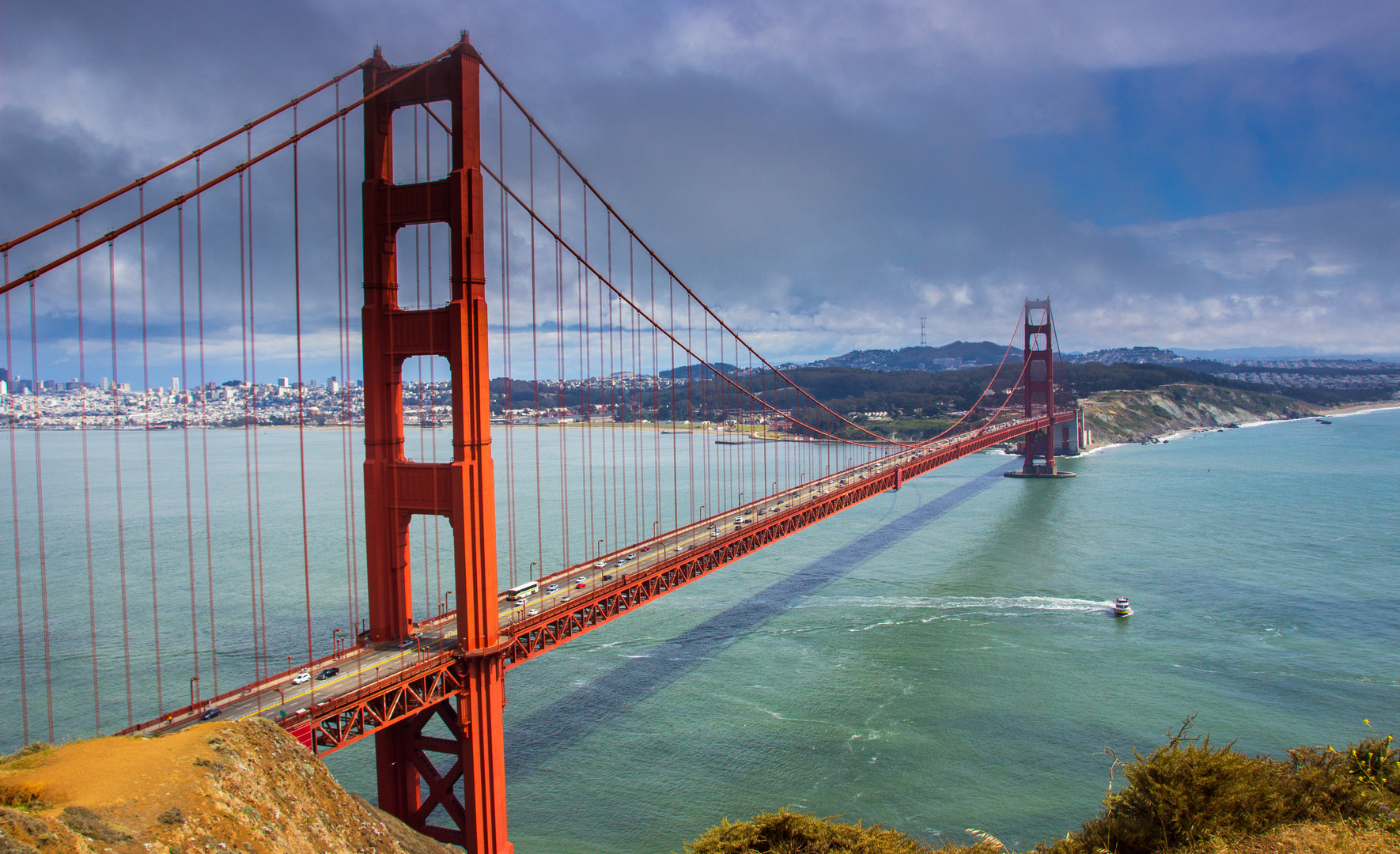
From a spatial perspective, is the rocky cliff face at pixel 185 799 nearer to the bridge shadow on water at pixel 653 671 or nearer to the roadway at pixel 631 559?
the roadway at pixel 631 559

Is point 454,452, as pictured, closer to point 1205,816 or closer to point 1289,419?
point 1205,816

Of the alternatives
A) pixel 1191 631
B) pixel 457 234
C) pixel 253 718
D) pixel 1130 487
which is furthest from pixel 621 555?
pixel 1130 487

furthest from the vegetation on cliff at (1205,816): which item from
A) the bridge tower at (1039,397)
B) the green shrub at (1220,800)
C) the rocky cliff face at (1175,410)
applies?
the rocky cliff face at (1175,410)

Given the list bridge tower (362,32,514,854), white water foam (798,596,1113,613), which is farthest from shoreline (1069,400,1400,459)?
bridge tower (362,32,514,854)

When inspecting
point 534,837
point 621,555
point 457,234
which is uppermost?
point 457,234

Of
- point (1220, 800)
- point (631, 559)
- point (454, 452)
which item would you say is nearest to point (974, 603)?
point (631, 559)

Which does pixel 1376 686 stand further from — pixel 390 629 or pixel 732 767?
pixel 390 629

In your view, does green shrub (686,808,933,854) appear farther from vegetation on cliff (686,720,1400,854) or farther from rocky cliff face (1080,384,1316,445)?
rocky cliff face (1080,384,1316,445)

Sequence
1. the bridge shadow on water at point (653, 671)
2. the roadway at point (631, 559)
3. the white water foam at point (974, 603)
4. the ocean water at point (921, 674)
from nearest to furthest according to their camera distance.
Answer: the ocean water at point (921, 674) → the roadway at point (631, 559) → the bridge shadow on water at point (653, 671) → the white water foam at point (974, 603)
